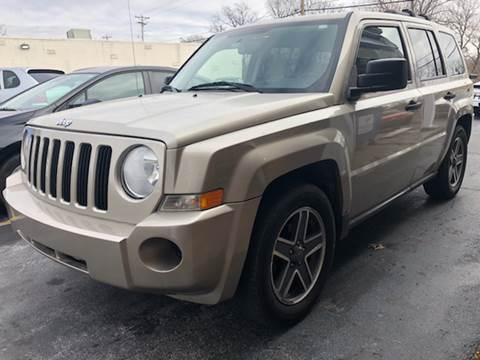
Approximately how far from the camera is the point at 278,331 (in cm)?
267

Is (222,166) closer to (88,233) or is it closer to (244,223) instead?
(244,223)

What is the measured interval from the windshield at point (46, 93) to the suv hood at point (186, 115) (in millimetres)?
2770

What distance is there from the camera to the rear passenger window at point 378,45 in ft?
10.6

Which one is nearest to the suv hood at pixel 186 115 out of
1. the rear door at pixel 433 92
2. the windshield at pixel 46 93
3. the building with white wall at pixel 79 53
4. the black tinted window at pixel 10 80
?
the rear door at pixel 433 92

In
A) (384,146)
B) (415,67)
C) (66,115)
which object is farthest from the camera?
(415,67)

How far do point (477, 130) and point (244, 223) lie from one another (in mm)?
11224

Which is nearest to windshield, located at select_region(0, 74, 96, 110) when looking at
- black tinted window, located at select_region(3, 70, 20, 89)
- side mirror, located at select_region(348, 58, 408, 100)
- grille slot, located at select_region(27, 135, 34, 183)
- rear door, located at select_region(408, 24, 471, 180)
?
grille slot, located at select_region(27, 135, 34, 183)

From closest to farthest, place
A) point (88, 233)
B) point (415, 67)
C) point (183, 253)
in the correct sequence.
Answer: point (183, 253), point (88, 233), point (415, 67)

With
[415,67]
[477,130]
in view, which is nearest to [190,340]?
[415,67]

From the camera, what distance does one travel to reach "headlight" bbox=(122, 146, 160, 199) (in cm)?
211

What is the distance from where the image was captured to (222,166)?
2072 millimetres

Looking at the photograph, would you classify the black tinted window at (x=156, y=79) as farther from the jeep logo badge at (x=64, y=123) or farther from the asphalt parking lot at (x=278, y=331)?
the jeep logo badge at (x=64, y=123)

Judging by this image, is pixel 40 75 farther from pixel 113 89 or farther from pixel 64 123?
pixel 64 123

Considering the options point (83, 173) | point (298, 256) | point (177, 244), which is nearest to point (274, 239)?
point (298, 256)
